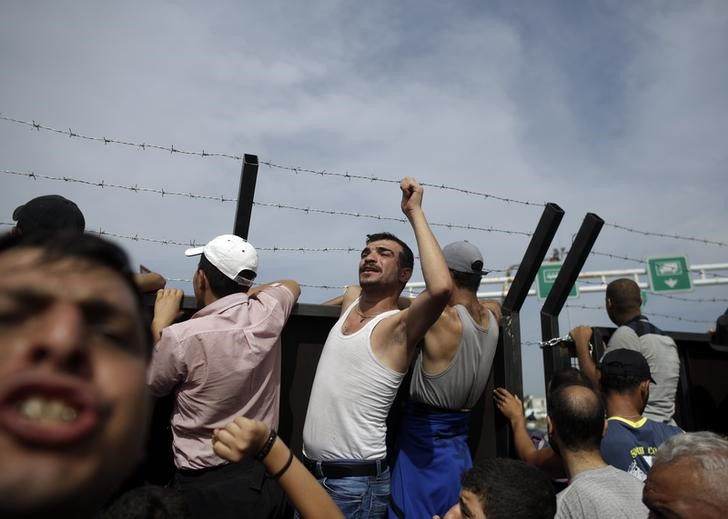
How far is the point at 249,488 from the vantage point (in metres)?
2.21

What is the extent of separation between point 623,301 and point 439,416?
2077 mm

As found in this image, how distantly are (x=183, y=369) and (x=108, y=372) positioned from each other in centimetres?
186

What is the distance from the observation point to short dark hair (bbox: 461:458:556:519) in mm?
2051

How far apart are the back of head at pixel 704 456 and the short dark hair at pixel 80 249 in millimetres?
1740

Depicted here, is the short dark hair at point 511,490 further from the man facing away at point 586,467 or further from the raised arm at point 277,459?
the raised arm at point 277,459

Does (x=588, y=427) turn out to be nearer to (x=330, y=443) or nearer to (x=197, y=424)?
(x=330, y=443)

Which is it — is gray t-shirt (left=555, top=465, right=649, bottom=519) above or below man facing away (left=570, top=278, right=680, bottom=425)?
below

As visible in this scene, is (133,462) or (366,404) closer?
(133,462)

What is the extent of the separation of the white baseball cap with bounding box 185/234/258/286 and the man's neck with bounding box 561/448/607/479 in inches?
72.1

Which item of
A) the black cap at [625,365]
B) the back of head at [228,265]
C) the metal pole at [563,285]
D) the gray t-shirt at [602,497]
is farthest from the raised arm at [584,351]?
the back of head at [228,265]

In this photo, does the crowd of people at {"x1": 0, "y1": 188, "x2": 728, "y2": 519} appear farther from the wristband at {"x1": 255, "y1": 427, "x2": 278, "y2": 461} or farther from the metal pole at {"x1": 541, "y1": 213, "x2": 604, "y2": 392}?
the metal pole at {"x1": 541, "y1": 213, "x2": 604, "y2": 392}

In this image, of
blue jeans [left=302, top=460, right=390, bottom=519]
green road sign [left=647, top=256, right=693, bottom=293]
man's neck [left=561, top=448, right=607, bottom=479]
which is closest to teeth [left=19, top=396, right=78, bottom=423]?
blue jeans [left=302, top=460, right=390, bottom=519]

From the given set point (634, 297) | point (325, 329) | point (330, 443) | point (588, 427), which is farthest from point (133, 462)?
point (634, 297)

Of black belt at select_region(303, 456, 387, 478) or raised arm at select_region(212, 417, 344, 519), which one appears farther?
black belt at select_region(303, 456, 387, 478)
